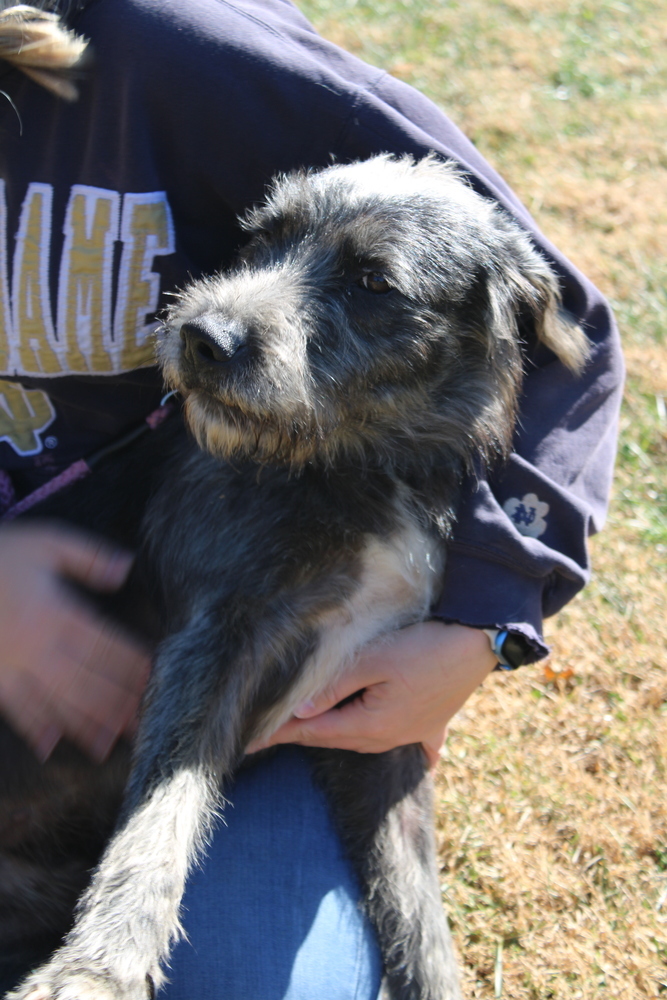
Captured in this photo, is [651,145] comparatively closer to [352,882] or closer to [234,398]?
[234,398]

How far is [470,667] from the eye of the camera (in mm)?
2602

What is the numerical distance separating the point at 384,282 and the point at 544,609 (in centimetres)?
117

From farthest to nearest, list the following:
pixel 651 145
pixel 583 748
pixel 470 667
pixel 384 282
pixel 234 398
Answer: pixel 651 145 < pixel 583 748 < pixel 470 667 < pixel 384 282 < pixel 234 398

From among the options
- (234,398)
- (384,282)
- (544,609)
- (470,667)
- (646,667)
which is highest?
(384,282)

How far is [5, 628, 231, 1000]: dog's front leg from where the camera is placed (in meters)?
2.11

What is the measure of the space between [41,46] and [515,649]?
2175 mm

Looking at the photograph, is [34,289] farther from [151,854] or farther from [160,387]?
[151,854]

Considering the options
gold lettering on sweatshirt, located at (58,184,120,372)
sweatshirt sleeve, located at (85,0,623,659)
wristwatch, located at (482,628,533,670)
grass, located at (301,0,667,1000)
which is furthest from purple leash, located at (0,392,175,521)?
grass, located at (301,0,667,1000)

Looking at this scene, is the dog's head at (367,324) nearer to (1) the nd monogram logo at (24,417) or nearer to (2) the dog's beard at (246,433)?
(2) the dog's beard at (246,433)

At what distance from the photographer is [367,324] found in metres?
2.40

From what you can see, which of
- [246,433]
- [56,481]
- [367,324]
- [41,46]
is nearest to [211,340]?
[246,433]

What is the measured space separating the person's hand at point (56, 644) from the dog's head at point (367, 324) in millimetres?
567

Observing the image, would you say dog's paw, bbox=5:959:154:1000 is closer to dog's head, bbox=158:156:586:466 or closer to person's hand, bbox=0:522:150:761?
person's hand, bbox=0:522:150:761

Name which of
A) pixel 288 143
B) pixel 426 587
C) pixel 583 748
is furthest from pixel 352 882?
pixel 288 143
